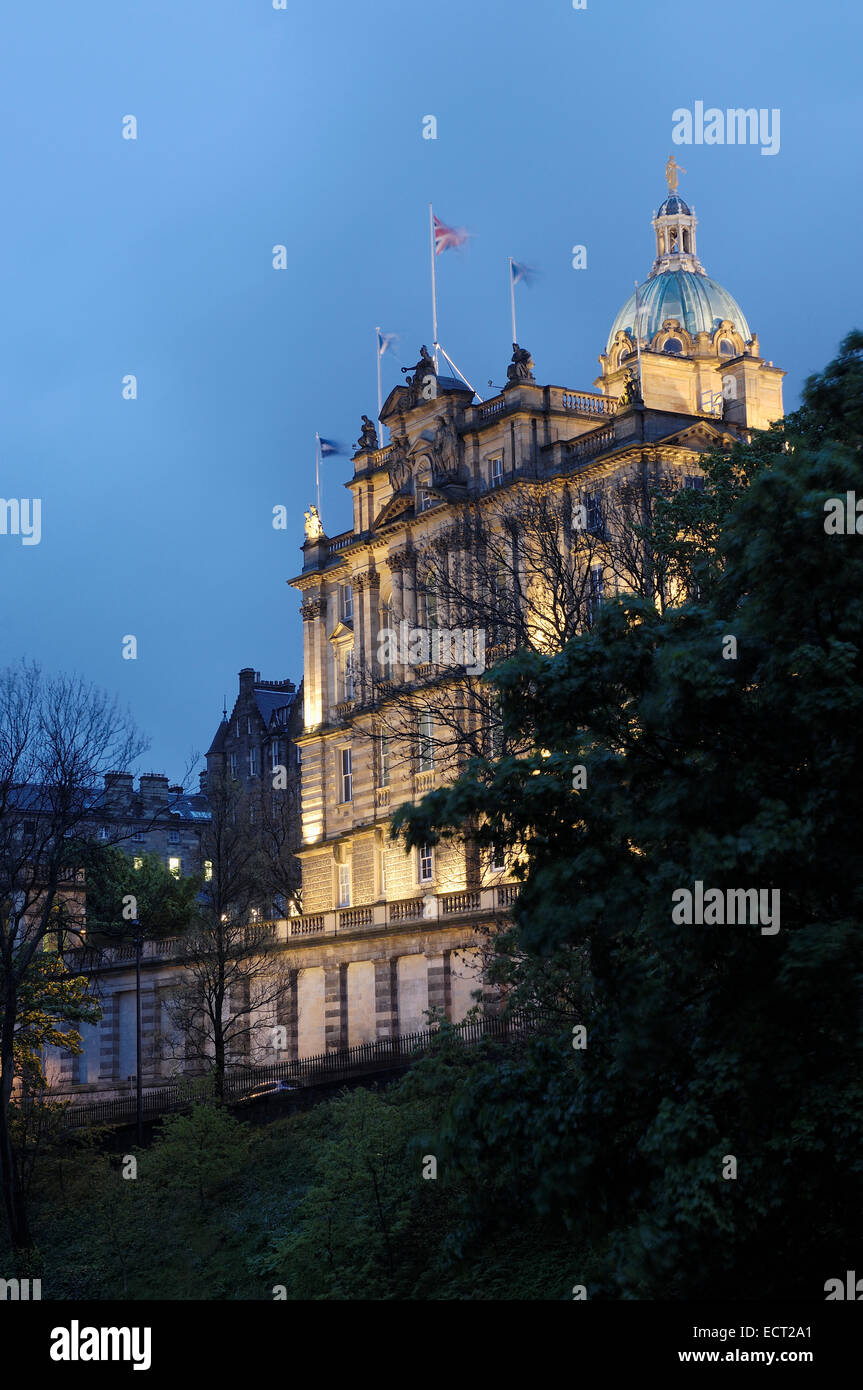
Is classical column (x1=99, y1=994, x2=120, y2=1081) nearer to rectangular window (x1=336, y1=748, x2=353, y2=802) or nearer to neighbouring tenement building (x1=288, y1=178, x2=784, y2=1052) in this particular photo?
neighbouring tenement building (x1=288, y1=178, x2=784, y2=1052)

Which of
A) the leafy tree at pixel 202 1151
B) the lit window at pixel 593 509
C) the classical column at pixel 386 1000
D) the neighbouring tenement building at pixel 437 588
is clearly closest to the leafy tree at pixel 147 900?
the neighbouring tenement building at pixel 437 588

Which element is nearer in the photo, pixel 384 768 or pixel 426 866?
pixel 426 866

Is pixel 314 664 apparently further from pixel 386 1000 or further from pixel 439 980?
pixel 439 980

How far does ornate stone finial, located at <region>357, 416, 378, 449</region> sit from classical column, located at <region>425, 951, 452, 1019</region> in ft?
98.0

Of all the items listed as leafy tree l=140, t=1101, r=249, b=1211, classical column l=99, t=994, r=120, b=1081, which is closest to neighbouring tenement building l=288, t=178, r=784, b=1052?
leafy tree l=140, t=1101, r=249, b=1211

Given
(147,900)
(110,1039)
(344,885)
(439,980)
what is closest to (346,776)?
(344,885)

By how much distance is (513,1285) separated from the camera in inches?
1206

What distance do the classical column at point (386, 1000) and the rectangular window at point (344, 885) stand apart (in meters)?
16.0

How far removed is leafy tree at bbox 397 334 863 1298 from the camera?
19.2 metres

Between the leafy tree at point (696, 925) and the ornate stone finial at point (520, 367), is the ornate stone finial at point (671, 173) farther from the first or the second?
the leafy tree at point (696, 925)

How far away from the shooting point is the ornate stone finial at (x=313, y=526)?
81.3m

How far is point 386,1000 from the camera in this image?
58.3 m

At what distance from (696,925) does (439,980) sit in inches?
1436
